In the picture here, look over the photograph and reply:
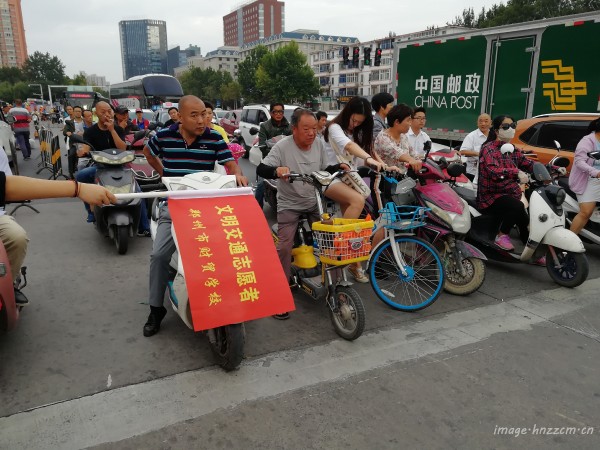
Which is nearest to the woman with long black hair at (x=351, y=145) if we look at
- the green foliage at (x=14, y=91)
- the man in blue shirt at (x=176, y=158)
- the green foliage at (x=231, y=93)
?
the man in blue shirt at (x=176, y=158)

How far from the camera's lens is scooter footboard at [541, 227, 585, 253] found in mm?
4290

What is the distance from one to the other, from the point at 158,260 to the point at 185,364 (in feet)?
2.52

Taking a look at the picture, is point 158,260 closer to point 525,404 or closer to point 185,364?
point 185,364

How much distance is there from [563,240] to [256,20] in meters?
165

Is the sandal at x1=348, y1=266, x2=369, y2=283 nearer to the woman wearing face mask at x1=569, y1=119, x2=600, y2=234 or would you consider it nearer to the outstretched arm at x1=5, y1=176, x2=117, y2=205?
the woman wearing face mask at x1=569, y1=119, x2=600, y2=234

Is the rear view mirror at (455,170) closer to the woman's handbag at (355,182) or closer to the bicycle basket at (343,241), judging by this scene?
the woman's handbag at (355,182)

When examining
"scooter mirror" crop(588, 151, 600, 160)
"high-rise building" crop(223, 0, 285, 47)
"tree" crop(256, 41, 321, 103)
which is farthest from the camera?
"high-rise building" crop(223, 0, 285, 47)

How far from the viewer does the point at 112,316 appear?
3787mm

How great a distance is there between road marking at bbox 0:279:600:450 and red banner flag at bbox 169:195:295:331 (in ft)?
1.51

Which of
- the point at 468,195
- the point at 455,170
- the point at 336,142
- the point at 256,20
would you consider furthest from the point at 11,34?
the point at 455,170

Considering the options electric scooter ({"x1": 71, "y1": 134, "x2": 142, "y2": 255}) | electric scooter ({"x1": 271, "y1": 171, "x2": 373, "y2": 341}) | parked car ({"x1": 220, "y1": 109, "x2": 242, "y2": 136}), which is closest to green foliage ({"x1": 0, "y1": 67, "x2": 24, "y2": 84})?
parked car ({"x1": 220, "y1": 109, "x2": 242, "y2": 136})

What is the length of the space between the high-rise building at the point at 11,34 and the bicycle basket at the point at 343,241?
14680 cm

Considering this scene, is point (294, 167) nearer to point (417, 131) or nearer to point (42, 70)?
point (417, 131)

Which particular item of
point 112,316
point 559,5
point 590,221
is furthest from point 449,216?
point 559,5
